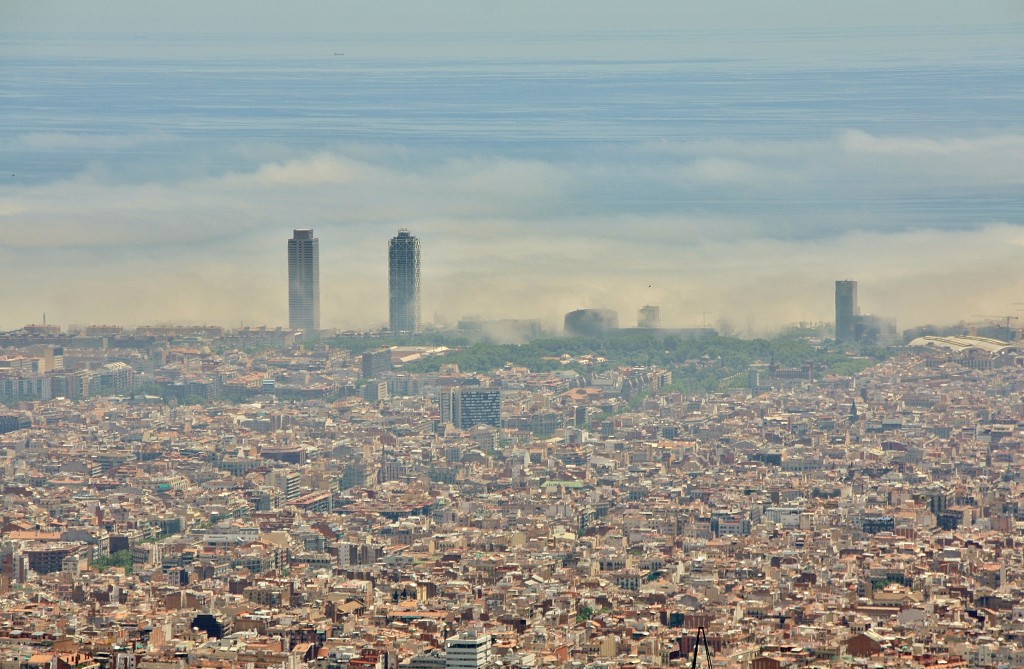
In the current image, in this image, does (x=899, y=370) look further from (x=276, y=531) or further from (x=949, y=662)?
(x=949, y=662)

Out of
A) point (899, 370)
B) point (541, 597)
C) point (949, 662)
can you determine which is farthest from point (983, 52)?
point (949, 662)

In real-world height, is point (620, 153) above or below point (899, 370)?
above

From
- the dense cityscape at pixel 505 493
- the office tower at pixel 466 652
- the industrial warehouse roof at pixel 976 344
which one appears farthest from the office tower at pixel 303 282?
the office tower at pixel 466 652

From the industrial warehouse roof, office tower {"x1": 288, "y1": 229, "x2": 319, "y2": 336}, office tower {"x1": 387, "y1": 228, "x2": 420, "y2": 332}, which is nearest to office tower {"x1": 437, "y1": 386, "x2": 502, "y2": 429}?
office tower {"x1": 387, "y1": 228, "x2": 420, "y2": 332}

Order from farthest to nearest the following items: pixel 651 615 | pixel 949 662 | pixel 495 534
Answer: pixel 495 534 < pixel 651 615 < pixel 949 662

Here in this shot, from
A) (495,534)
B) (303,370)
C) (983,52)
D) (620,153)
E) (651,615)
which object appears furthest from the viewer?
(303,370)

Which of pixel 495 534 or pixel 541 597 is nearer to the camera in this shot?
pixel 541 597

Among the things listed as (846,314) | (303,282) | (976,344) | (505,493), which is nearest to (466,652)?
(505,493)
